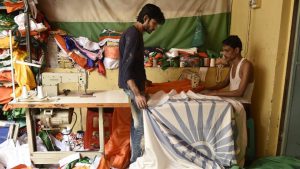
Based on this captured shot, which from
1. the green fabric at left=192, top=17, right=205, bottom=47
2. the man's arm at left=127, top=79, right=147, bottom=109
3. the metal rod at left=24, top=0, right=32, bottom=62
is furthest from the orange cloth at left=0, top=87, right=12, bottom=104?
the green fabric at left=192, top=17, right=205, bottom=47

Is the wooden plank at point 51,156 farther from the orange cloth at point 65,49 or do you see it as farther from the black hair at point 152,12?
the black hair at point 152,12

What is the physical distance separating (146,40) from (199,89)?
1.15 meters

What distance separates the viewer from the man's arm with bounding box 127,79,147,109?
2.04m

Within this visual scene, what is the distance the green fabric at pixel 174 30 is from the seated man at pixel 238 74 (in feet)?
2.91

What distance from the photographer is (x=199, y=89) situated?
8.83ft

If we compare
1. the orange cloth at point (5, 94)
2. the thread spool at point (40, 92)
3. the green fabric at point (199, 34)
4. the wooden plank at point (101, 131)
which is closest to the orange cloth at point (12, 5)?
the orange cloth at point (5, 94)

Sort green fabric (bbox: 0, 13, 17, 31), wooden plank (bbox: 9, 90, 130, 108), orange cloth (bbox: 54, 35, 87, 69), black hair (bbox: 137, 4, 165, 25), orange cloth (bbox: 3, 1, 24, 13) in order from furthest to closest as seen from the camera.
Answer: orange cloth (bbox: 54, 35, 87, 69)
green fabric (bbox: 0, 13, 17, 31)
orange cloth (bbox: 3, 1, 24, 13)
wooden plank (bbox: 9, 90, 130, 108)
black hair (bbox: 137, 4, 165, 25)

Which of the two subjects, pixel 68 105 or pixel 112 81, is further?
pixel 112 81

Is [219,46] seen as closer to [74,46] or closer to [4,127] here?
[74,46]

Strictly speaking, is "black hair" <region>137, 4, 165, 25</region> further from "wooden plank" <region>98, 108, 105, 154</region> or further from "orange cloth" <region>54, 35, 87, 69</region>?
"orange cloth" <region>54, 35, 87, 69</region>

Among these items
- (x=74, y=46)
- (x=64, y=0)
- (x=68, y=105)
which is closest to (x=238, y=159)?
(x=68, y=105)

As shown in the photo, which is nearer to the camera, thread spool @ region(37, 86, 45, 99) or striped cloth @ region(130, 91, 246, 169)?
striped cloth @ region(130, 91, 246, 169)

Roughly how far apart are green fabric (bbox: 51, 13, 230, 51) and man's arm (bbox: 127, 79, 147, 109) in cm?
151

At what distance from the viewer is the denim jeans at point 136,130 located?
2.22 metres
